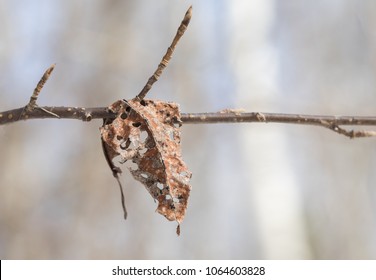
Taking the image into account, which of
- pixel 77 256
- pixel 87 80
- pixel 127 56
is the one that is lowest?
pixel 77 256

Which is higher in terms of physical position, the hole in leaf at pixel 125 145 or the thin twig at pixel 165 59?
the thin twig at pixel 165 59

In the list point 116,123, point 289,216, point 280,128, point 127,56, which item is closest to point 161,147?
point 116,123

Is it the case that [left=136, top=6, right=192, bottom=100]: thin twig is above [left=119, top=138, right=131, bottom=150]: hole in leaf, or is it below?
above

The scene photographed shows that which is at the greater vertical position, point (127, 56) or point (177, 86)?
point (127, 56)

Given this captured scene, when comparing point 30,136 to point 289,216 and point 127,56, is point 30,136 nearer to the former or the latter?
point 127,56

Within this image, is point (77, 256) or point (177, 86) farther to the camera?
point (177, 86)
